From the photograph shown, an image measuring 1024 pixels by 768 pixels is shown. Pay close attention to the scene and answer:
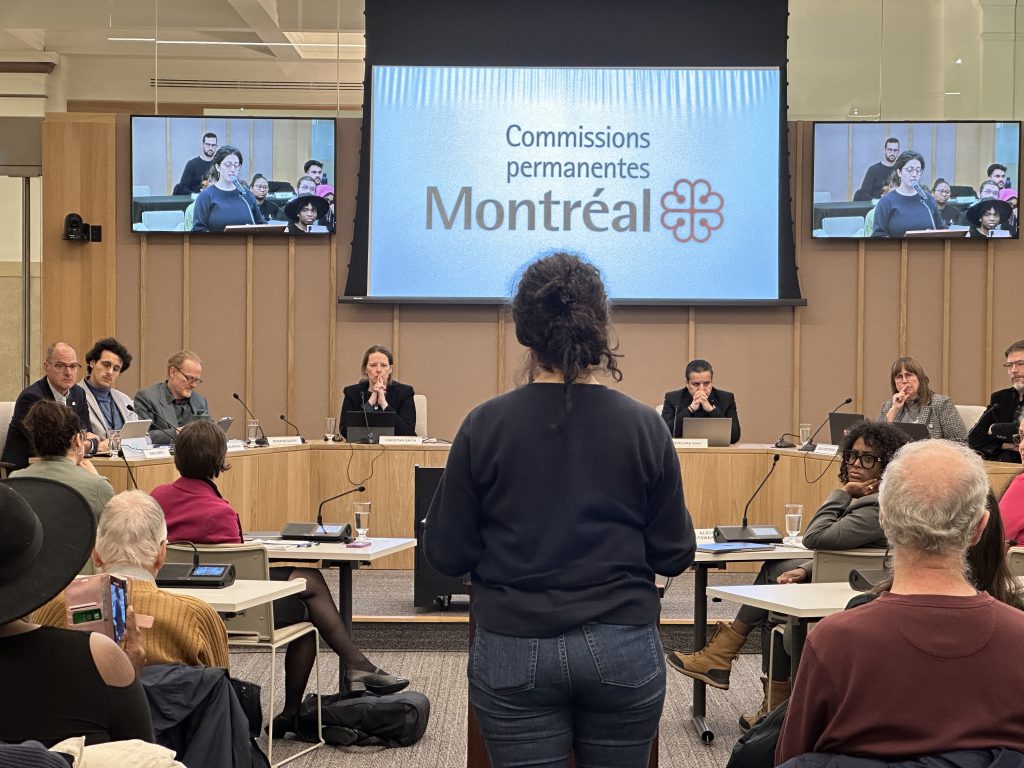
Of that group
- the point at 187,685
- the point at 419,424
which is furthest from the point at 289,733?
the point at 419,424

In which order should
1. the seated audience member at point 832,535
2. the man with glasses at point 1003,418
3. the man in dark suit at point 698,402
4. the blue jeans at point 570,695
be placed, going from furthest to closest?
the man in dark suit at point 698,402, the man with glasses at point 1003,418, the seated audience member at point 832,535, the blue jeans at point 570,695

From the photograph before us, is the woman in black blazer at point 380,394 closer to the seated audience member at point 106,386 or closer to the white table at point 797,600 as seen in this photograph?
the seated audience member at point 106,386

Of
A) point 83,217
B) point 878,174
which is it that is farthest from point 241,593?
point 878,174

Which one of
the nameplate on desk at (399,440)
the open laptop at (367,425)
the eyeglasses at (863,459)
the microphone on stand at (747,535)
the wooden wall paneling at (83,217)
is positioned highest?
the wooden wall paneling at (83,217)

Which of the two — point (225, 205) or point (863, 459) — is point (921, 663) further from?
point (225, 205)

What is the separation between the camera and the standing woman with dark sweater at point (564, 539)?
1991 millimetres

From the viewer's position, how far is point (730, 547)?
448 centimetres

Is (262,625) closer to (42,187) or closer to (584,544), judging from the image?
(584,544)

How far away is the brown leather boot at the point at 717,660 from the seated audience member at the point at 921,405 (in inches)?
137

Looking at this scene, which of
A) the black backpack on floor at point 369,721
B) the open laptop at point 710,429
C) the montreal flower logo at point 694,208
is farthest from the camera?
the montreal flower logo at point 694,208

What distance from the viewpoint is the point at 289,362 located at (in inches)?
372

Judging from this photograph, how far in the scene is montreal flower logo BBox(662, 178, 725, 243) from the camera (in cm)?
909

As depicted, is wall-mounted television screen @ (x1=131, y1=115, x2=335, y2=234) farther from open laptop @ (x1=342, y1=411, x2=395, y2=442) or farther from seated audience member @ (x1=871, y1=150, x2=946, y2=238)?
seated audience member @ (x1=871, y1=150, x2=946, y2=238)

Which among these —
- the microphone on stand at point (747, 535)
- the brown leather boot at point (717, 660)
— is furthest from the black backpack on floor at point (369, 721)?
the microphone on stand at point (747, 535)
